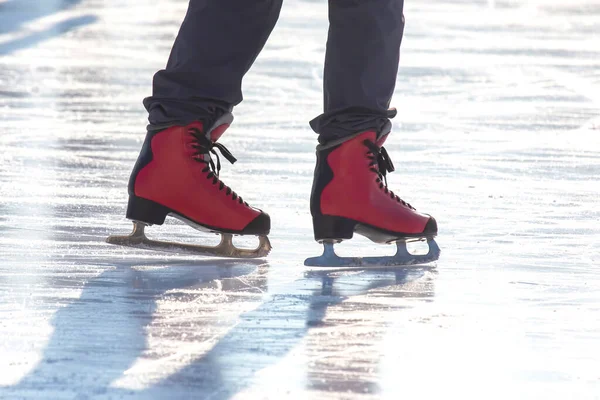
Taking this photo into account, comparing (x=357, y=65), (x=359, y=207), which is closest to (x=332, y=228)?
(x=359, y=207)

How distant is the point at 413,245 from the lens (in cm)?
288

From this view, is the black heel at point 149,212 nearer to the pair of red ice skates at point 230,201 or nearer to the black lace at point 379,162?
the pair of red ice skates at point 230,201

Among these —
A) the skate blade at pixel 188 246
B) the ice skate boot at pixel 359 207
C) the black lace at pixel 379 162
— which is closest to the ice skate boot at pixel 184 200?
the skate blade at pixel 188 246

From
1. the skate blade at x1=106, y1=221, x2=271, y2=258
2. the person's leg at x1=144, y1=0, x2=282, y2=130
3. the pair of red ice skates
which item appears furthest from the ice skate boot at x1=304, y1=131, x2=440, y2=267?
the person's leg at x1=144, y1=0, x2=282, y2=130

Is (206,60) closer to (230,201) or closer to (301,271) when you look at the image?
(230,201)

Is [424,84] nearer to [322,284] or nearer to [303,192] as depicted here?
[303,192]

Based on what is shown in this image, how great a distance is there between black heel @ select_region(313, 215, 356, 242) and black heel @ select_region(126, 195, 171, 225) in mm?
272

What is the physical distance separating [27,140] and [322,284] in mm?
1795

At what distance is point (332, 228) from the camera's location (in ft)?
8.75

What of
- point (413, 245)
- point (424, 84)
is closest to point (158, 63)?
point (424, 84)

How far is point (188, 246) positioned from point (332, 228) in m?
0.26

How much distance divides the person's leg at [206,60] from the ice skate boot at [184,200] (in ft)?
0.12

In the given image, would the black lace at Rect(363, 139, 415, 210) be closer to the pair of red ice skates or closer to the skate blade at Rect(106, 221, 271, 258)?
the pair of red ice skates

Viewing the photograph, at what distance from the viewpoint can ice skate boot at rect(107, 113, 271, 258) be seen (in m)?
2.68
